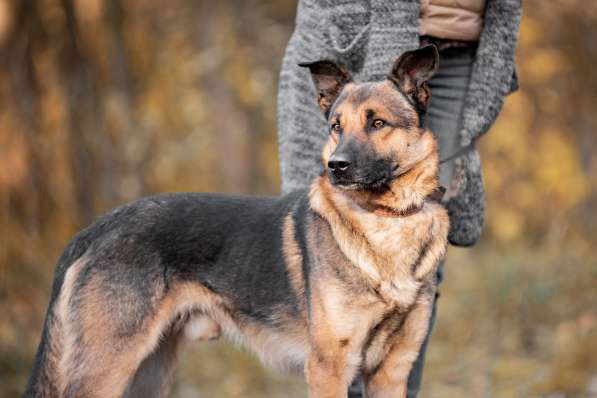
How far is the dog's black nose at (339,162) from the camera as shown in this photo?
10.8ft

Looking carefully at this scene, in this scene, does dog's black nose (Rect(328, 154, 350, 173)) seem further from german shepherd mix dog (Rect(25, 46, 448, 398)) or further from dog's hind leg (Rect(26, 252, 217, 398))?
dog's hind leg (Rect(26, 252, 217, 398))

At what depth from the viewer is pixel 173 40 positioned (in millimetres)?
9203

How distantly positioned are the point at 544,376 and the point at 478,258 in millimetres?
2663

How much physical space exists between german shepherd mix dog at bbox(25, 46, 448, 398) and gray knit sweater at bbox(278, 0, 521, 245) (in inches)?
7.8

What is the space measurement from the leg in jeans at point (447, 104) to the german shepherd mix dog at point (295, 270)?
269 millimetres

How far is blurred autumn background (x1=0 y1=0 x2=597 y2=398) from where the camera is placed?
6.45 m

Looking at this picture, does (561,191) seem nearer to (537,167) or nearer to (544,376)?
(537,167)

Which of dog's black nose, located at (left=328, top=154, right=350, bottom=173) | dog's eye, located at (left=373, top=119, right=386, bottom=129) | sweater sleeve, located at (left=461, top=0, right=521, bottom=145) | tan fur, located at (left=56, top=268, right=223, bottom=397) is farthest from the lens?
sweater sleeve, located at (left=461, top=0, right=521, bottom=145)

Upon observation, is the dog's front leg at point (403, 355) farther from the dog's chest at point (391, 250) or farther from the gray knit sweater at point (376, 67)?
the gray knit sweater at point (376, 67)

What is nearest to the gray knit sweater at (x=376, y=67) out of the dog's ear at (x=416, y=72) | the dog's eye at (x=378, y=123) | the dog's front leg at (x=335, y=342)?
the dog's ear at (x=416, y=72)

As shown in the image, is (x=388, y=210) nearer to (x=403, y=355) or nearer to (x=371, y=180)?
(x=371, y=180)

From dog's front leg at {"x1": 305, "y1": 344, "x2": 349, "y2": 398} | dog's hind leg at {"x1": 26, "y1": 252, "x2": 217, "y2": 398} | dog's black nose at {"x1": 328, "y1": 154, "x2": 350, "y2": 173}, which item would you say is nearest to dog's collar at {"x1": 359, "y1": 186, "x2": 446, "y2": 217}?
dog's black nose at {"x1": 328, "y1": 154, "x2": 350, "y2": 173}

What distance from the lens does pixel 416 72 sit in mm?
3477

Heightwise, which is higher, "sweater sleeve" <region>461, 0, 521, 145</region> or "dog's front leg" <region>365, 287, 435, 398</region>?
"sweater sleeve" <region>461, 0, 521, 145</region>
